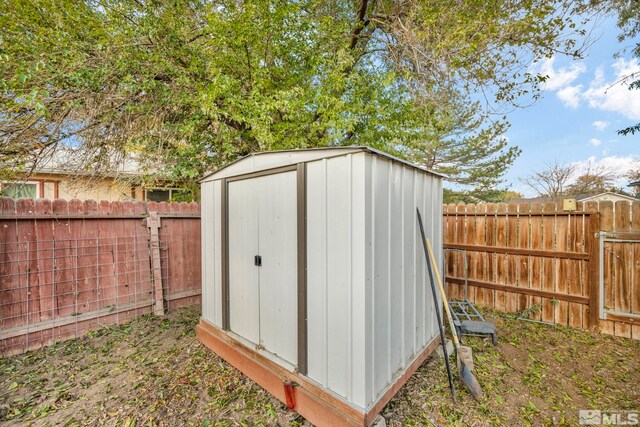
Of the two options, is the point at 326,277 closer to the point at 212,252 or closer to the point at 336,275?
the point at 336,275

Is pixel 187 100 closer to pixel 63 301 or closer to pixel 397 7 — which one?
pixel 63 301

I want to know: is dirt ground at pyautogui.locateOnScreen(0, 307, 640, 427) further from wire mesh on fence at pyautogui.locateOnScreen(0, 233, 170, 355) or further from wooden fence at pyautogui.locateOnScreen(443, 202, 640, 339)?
wooden fence at pyautogui.locateOnScreen(443, 202, 640, 339)

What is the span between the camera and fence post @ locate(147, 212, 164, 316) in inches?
158

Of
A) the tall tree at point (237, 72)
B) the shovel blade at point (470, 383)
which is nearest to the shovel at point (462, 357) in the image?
the shovel blade at point (470, 383)

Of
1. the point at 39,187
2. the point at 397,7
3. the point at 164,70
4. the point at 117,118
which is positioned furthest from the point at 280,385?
the point at 39,187

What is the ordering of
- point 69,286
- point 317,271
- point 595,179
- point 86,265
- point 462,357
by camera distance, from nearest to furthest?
point 317,271 → point 462,357 → point 69,286 → point 86,265 → point 595,179


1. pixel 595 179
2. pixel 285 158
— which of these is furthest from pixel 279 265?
pixel 595 179

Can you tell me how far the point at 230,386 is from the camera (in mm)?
2508

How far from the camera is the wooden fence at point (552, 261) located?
11.0 ft

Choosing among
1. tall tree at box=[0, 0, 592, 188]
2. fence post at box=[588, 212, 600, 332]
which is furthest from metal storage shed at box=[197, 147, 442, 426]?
fence post at box=[588, 212, 600, 332]

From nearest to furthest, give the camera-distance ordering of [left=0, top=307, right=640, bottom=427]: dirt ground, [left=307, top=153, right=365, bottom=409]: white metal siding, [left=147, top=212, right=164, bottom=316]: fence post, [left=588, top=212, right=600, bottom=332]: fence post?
[left=307, top=153, right=365, bottom=409]: white metal siding, [left=0, top=307, right=640, bottom=427]: dirt ground, [left=588, top=212, right=600, bottom=332]: fence post, [left=147, top=212, right=164, bottom=316]: fence post

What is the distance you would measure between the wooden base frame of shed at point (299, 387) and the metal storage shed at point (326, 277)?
0.03 ft

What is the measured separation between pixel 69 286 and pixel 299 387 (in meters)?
3.25

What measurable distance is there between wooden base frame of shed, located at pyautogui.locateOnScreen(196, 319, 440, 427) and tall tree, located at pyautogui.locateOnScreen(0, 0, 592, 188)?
2.95m
